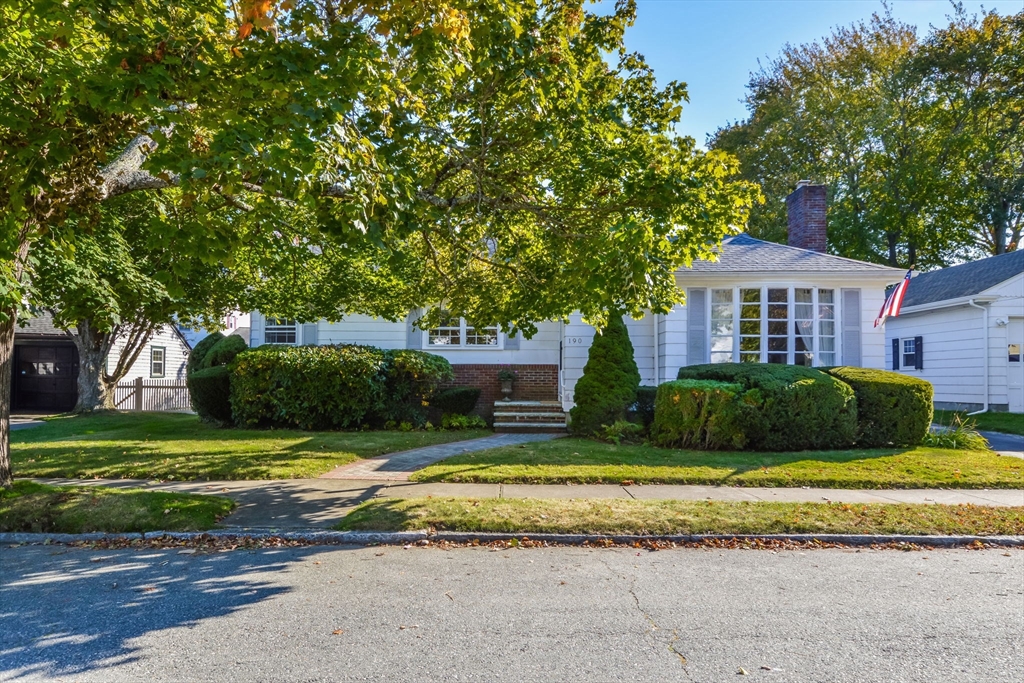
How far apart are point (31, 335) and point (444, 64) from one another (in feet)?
77.3

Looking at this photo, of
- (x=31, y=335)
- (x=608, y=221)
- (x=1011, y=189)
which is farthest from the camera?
(x=1011, y=189)

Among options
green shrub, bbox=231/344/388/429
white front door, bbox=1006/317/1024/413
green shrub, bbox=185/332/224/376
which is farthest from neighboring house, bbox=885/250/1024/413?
green shrub, bbox=185/332/224/376

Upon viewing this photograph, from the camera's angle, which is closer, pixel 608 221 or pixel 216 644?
pixel 216 644

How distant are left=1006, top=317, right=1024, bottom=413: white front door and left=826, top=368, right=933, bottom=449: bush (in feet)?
27.2

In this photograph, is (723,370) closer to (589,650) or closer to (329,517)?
(329,517)

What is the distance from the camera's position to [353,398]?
14.4 meters

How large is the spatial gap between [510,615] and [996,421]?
17.4m

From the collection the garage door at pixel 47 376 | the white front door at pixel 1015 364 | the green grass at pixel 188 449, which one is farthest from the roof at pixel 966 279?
the garage door at pixel 47 376

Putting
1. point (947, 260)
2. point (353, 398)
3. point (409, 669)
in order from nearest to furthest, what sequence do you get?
1. point (409, 669)
2. point (353, 398)
3. point (947, 260)

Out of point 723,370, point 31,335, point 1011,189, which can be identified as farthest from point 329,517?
point 1011,189

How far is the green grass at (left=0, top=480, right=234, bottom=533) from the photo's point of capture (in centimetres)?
665

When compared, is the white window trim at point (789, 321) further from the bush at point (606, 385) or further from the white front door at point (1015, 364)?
the white front door at point (1015, 364)

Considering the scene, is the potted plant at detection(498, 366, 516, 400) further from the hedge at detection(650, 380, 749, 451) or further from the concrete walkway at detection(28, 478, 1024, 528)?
the concrete walkway at detection(28, 478, 1024, 528)

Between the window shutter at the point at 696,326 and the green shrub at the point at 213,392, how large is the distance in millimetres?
11186
